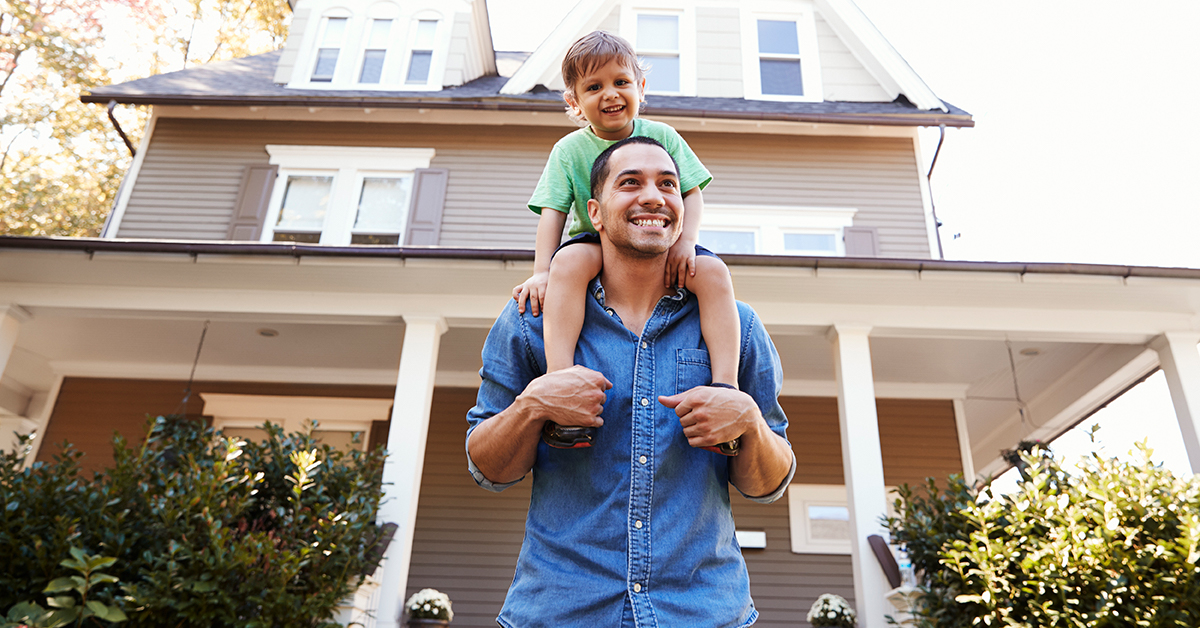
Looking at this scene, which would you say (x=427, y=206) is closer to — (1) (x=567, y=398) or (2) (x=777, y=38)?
(2) (x=777, y=38)

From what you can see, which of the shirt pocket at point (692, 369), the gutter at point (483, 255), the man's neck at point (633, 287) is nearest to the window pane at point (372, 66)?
the gutter at point (483, 255)

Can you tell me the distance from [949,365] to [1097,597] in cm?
418

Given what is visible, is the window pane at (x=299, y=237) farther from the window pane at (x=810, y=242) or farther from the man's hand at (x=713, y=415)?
the man's hand at (x=713, y=415)

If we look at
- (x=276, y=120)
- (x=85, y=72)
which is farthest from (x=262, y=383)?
(x=85, y=72)

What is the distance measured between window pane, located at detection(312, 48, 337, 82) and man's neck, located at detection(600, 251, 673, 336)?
9907 mm

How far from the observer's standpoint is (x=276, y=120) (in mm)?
9828

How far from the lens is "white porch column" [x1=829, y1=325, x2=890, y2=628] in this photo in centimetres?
564

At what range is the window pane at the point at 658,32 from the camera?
10492mm

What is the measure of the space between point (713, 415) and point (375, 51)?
10.5 meters

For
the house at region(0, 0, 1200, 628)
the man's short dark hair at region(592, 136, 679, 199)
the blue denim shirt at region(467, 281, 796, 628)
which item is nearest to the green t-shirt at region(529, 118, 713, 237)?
the man's short dark hair at region(592, 136, 679, 199)

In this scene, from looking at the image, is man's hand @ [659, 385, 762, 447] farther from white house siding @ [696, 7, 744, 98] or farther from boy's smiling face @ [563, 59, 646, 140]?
white house siding @ [696, 7, 744, 98]

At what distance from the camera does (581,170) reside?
2.01 metres

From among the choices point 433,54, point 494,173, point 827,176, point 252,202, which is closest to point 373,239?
point 252,202

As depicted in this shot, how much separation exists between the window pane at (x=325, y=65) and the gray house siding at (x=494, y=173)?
912 mm
